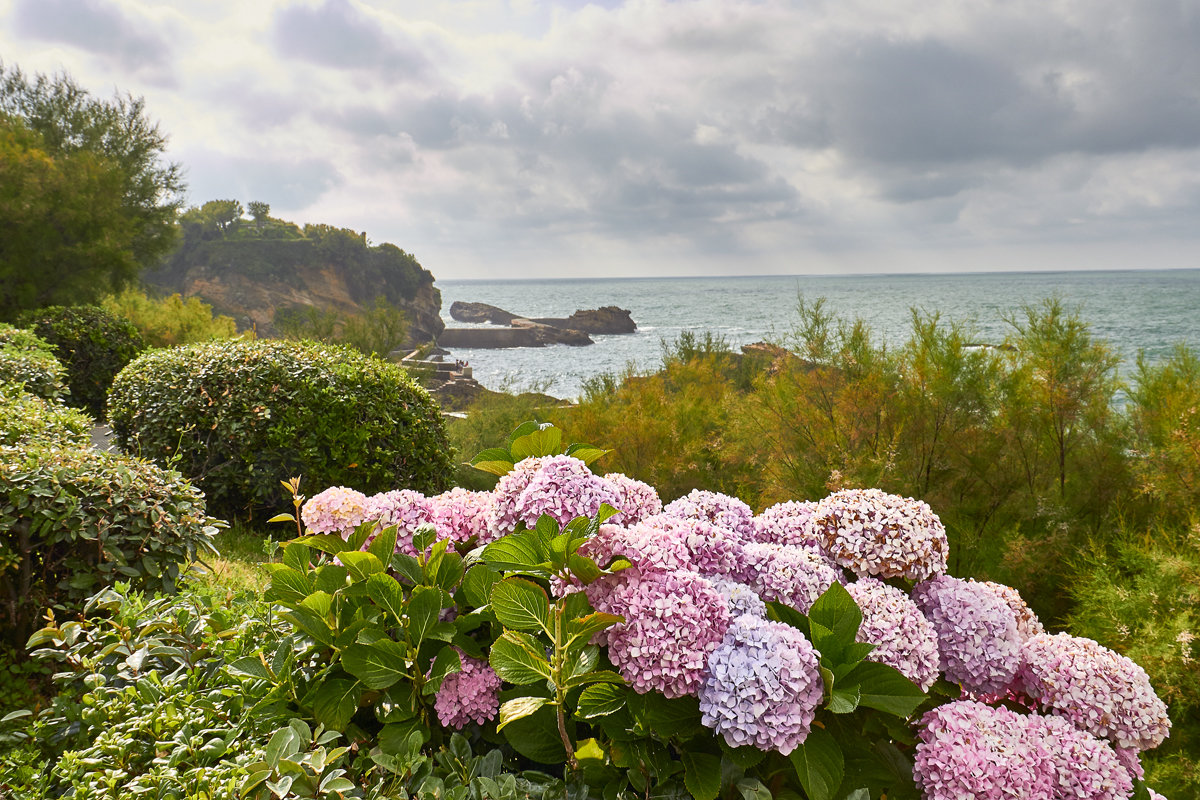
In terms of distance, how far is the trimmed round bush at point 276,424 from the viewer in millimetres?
5082

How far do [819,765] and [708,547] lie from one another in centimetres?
41

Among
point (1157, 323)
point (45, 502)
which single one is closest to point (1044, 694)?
point (45, 502)

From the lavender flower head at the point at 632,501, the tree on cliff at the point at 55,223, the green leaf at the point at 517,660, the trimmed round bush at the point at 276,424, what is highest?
the tree on cliff at the point at 55,223

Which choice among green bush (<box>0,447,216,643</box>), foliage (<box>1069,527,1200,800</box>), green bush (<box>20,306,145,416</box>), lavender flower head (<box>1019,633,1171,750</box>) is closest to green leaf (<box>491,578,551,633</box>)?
lavender flower head (<box>1019,633,1171,750</box>)

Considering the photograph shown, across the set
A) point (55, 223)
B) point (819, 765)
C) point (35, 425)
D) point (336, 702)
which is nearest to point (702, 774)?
point (819, 765)

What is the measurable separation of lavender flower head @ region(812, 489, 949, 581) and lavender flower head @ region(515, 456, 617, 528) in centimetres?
49

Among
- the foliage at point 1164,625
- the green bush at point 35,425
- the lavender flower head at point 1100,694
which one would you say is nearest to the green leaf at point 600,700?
the lavender flower head at point 1100,694

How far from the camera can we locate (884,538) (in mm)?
1318

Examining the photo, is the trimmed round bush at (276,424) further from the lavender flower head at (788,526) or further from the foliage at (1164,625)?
the foliage at (1164,625)

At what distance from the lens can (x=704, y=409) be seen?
7555mm

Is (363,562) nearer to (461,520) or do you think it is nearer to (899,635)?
(461,520)

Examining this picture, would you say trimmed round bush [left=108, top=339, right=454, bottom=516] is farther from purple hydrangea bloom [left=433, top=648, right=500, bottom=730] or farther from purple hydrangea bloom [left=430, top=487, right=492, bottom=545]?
purple hydrangea bloom [left=433, top=648, right=500, bottom=730]

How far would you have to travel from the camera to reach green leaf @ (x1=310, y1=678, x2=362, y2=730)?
3.86 ft

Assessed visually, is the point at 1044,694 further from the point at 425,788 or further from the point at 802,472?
the point at 802,472
